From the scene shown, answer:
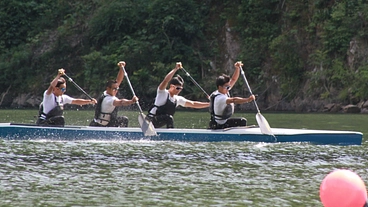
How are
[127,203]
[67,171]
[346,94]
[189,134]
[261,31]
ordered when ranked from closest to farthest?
[127,203]
[67,171]
[189,134]
[346,94]
[261,31]

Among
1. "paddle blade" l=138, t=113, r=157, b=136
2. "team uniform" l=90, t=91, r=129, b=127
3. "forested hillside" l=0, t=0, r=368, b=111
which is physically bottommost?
"paddle blade" l=138, t=113, r=157, b=136

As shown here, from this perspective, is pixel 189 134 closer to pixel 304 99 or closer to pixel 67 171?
pixel 67 171

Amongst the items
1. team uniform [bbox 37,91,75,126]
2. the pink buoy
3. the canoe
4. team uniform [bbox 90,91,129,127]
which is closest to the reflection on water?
the canoe

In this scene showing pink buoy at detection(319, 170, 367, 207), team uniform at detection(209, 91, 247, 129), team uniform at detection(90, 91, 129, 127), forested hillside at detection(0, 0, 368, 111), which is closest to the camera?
pink buoy at detection(319, 170, 367, 207)

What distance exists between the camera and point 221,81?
16.6 m

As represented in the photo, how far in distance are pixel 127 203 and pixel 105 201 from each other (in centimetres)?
26

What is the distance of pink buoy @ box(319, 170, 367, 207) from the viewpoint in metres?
7.19

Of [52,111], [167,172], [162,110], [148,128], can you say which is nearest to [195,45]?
[162,110]

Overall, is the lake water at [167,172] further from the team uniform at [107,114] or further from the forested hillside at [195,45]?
the forested hillside at [195,45]

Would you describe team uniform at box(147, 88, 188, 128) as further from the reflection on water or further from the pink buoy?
the pink buoy

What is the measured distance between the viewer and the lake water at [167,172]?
31.9 ft

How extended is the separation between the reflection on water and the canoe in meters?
0.16

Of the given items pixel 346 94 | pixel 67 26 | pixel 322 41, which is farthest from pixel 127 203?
pixel 67 26

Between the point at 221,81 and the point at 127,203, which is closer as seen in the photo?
the point at 127,203
